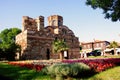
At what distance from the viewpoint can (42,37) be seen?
53312 mm

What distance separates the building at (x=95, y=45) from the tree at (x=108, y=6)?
64.8 meters

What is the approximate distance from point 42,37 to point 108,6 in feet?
114

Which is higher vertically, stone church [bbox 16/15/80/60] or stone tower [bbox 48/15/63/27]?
stone tower [bbox 48/15/63/27]

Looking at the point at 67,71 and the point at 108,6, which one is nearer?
the point at 67,71

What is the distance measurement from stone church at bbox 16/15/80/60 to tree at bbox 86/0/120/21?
3139cm

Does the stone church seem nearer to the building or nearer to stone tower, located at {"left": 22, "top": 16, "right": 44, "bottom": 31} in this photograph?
stone tower, located at {"left": 22, "top": 16, "right": 44, "bottom": 31}

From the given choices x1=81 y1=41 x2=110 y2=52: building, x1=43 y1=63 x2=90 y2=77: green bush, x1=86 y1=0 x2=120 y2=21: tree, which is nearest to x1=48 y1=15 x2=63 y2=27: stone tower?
x1=81 y1=41 x2=110 y2=52: building

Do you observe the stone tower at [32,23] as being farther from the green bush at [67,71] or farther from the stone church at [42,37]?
the green bush at [67,71]

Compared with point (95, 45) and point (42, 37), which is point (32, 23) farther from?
point (95, 45)

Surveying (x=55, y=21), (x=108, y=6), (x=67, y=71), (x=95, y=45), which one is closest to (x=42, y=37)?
(x=55, y=21)

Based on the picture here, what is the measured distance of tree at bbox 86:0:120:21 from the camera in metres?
19.2

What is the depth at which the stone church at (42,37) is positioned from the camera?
1984 inches

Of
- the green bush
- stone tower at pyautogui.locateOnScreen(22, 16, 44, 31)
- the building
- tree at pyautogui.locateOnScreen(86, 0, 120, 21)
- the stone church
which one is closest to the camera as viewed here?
the green bush

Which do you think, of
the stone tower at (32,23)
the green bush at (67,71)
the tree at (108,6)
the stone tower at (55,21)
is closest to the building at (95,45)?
the stone tower at (55,21)
